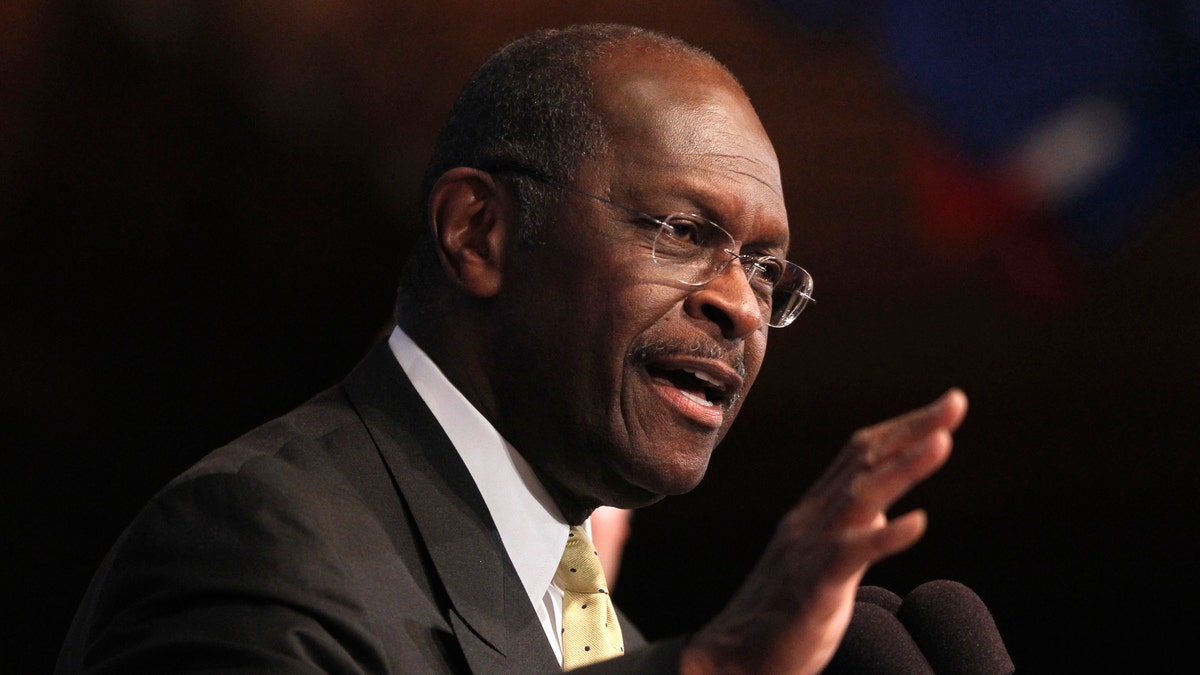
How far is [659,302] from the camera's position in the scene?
5.82 ft

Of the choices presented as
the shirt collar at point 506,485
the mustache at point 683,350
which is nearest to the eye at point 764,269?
the mustache at point 683,350

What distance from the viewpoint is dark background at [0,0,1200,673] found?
3057 mm

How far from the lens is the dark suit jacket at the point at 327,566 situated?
132 centimetres

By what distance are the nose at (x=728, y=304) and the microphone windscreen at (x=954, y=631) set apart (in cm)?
44

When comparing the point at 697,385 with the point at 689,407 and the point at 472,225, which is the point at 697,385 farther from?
the point at 472,225

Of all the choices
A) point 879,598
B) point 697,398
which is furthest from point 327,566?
point 879,598

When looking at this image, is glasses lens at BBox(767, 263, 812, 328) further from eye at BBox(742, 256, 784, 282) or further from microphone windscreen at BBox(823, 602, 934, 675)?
microphone windscreen at BBox(823, 602, 934, 675)

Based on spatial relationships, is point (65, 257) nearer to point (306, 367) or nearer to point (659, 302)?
point (306, 367)

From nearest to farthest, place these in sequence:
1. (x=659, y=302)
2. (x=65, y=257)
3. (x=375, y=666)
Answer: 1. (x=375, y=666)
2. (x=659, y=302)
3. (x=65, y=257)

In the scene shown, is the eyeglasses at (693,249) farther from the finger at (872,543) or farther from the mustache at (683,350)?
the finger at (872,543)

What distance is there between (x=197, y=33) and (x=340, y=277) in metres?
0.71

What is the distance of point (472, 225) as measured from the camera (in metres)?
1.91

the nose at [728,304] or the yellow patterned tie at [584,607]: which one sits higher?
the nose at [728,304]

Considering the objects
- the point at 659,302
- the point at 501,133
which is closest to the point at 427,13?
the point at 501,133
